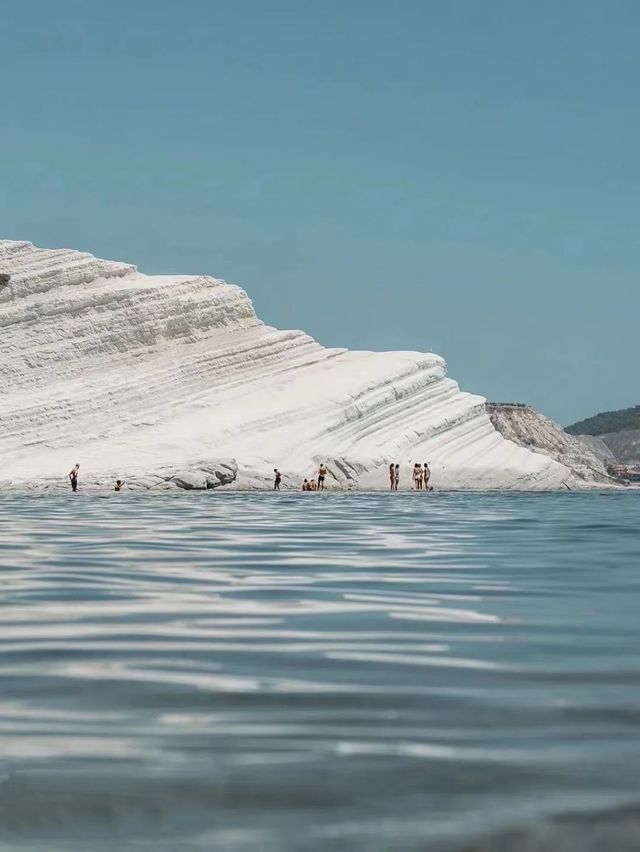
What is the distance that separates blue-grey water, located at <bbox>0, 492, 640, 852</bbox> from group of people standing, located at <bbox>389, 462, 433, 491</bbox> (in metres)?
29.4

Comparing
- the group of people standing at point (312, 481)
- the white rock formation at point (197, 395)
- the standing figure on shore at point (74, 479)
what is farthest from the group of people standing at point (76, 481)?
the group of people standing at point (312, 481)

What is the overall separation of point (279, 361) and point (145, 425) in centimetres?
714

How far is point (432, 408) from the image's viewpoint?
139 ft

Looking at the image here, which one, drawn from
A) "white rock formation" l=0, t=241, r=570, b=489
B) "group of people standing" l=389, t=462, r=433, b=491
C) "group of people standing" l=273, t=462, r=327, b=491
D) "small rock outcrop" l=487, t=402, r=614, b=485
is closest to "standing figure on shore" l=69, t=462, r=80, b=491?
"white rock formation" l=0, t=241, r=570, b=489

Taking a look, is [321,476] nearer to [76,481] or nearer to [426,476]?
[426,476]

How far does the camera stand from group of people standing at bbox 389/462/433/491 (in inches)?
1452

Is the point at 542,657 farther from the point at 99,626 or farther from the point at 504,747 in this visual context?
the point at 99,626

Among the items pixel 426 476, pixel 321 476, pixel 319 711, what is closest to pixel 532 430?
pixel 426 476

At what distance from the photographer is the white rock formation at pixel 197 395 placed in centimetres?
3597

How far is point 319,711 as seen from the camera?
10.6 feet

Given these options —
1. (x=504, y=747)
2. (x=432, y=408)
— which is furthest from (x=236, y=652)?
(x=432, y=408)

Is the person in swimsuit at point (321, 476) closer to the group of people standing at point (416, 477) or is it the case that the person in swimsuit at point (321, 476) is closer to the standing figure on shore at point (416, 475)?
the group of people standing at point (416, 477)

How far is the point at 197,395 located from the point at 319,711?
3701cm

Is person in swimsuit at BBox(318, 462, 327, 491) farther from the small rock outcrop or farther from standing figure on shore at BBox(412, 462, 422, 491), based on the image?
the small rock outcrop
